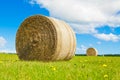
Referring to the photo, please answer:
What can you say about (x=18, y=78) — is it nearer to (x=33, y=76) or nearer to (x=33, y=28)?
(x=33, y=76)

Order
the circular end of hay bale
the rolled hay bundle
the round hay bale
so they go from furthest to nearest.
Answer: the round hay bale → the circular end of hay bale → the rolled hay bundle

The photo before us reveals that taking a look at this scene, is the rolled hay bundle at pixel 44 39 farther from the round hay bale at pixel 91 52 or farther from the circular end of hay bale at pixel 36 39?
the round hay bale at pixel 91 52

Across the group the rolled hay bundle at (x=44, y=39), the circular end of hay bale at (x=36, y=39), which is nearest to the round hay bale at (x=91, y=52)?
the rolled hay bundle at (x=44, y=39)

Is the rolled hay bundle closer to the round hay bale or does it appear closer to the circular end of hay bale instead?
the circular end of hay bale

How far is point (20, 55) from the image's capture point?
50.1 feet

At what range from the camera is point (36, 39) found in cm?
1485

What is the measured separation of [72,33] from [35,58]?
7.59 ft

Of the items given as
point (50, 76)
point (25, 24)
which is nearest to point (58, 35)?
point (25, 24)

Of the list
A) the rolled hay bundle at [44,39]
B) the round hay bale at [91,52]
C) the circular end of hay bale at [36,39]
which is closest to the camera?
the rolled hay bundle at [44,39]

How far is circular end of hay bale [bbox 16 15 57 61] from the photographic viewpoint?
46.0ft

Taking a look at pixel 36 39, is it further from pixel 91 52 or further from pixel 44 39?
pixel 91 52

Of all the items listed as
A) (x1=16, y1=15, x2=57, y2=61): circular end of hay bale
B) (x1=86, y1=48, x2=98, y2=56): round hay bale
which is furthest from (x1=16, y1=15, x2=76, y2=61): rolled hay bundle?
(x1=86, y1=48, x2=98, y2=56): round hay bale

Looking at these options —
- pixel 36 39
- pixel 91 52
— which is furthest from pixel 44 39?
pixel 91 52

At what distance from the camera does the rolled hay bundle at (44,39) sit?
45.6 ft
